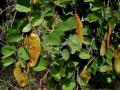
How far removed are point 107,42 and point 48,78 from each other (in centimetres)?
31

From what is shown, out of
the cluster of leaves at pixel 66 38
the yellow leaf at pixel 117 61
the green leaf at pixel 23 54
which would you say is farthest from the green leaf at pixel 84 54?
the green leaf at pixel 23 54

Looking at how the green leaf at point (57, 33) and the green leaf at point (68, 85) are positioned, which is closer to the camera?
the green leaf at point (57, 33)

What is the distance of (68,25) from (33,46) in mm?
159

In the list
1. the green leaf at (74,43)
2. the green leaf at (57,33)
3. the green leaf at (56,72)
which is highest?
the green leaf at (57,33)

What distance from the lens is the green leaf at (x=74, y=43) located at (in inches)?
56.0

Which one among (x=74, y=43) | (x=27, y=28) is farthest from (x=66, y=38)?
(x=27, y=28)

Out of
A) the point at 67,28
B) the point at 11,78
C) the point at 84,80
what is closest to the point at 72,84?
the point at 84,80

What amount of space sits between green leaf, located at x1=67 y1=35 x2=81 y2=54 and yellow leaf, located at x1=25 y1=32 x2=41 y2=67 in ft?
0.39

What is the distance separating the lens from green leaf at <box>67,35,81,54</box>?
142 centimetres

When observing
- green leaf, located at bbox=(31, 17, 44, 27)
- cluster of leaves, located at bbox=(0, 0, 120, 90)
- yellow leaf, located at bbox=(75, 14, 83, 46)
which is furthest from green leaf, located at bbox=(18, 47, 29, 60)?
yellow leaf, located at bbox=(75, 14, 83, 46)

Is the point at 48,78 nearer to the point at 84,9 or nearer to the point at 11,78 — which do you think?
the point at 84,9

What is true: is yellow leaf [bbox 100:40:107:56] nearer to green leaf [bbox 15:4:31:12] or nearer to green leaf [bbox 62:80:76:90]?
green leaf [bbox 62:80:76:90]

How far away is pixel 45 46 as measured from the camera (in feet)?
4.78

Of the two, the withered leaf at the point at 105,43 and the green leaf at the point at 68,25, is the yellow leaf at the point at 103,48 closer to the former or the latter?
the withered leaf at the point at 105,43
